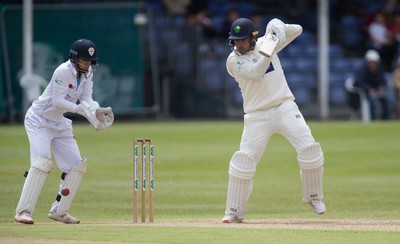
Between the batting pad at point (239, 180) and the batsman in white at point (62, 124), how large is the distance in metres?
1.46

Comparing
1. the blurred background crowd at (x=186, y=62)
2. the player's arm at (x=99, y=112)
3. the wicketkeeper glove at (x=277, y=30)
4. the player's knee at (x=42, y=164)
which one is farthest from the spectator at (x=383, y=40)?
the player's knee at (x=42, y=164)

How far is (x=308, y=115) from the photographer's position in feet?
101

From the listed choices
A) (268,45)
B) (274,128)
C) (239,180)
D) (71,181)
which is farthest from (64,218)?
(268,45)

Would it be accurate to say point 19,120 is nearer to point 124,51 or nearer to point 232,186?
point 124,51

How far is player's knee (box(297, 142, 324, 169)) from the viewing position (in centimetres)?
1260

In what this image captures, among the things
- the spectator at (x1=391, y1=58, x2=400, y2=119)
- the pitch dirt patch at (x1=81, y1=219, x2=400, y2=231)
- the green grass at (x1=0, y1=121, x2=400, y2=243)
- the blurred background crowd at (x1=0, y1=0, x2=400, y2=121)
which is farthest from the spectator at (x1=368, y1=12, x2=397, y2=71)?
the pitch dirt patch at (x1=81, y1=219, x2=400, y2=231)

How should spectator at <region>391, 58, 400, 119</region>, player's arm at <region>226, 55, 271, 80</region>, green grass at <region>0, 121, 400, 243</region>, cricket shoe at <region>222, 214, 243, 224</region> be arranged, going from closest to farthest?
green grass at <region>0, 121, 400, 243</region>
player's arm at <region>226, 55, 271, 80</region>
cricket shoe at <region>222, 214, 243, 224</region>
spectator at <region>391, 58, 400, 119</region>

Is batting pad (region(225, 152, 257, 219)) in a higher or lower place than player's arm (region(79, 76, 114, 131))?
lower

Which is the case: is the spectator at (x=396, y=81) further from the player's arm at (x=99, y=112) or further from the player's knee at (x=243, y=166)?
the player's arm at (x=99, y=112)

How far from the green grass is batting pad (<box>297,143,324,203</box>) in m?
0.85

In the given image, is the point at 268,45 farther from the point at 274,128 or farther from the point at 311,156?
the point at 311,156

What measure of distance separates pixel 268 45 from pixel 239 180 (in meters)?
1.54

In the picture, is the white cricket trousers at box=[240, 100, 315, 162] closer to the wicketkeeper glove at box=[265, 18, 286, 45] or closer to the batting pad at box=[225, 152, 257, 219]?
the batting pad at box=[225, 152, 257, 219]

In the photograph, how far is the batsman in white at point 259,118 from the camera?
12602 mm
